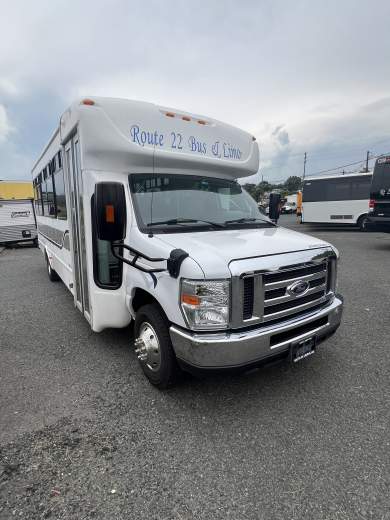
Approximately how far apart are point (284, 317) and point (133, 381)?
1.76m

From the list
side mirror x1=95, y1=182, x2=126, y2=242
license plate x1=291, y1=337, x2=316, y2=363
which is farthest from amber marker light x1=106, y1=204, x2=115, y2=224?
license plate x1=291, y1=337, x2=316, y2=363

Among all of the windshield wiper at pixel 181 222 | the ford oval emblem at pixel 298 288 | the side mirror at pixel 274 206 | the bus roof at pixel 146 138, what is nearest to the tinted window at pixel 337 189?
the side mirror at pixel 274 206

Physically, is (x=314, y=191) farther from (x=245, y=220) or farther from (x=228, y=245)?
(x=228, y=245)

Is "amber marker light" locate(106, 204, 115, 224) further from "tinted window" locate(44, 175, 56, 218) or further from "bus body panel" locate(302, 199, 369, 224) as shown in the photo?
"bus body panel" locate(302, 199, 369, 224)

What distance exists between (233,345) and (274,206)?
3027 mm

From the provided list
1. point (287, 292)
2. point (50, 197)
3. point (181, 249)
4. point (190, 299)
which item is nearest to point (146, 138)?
point (181, 249)

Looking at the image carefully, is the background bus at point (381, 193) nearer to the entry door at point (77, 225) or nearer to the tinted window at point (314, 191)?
the tinted window at point (314, 191)

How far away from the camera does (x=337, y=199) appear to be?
719 inches

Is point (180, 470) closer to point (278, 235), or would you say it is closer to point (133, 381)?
point (133, 381)

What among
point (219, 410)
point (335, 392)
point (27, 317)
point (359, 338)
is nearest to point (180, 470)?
point (219, 410)

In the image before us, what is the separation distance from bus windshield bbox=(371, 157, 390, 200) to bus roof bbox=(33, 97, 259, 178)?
845cm

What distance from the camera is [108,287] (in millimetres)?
3619

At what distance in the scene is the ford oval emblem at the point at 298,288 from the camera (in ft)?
9.09

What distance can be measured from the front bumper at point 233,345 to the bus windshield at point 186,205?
1159 millimetres
